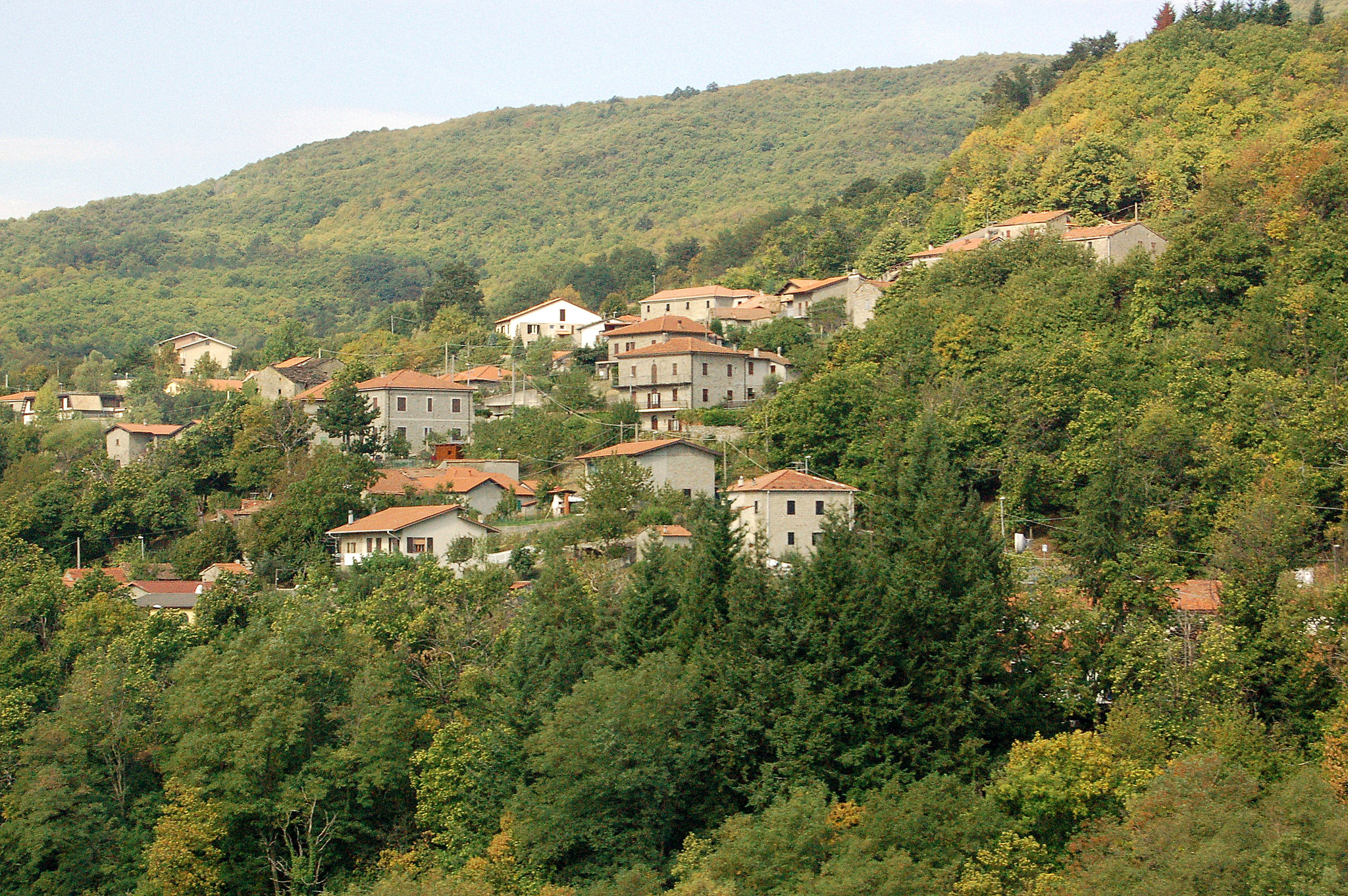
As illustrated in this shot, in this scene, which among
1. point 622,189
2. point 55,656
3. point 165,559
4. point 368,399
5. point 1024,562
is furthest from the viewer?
point 622,189

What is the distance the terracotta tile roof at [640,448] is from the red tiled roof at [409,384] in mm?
11210

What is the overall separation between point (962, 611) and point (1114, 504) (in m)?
8.35

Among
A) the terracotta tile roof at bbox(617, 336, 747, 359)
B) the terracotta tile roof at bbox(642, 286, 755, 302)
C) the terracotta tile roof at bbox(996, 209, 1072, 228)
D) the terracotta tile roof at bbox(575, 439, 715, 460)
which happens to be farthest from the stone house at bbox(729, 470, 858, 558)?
the terracotta tile roof at bbox(642, 286, 755, 302)

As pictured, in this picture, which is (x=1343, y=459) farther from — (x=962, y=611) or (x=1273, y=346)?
(x=962, y=611)

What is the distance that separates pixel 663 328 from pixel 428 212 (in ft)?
364

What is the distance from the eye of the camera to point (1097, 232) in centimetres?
5897

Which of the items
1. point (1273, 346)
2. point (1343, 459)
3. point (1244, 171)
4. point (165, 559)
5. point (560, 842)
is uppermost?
point (1244, 171)

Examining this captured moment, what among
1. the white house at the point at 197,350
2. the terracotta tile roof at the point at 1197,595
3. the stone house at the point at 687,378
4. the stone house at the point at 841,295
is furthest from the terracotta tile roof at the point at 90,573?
the white house at the point at 197,350

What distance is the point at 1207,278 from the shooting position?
164 feet

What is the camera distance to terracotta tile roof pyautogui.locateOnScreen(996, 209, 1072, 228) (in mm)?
63594

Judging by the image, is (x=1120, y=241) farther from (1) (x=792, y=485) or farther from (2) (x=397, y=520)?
(2) (x=397, y=520)

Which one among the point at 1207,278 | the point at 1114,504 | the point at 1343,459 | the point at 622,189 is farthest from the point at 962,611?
the point at 622,189

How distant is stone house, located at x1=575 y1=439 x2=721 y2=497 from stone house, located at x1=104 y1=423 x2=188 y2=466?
2285 centimetres

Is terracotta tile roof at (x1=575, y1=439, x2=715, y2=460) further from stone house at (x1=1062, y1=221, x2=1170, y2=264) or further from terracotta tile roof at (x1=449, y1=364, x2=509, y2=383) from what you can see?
stone house at (x1=1062, y1=221, x2=1170, y2=264)
